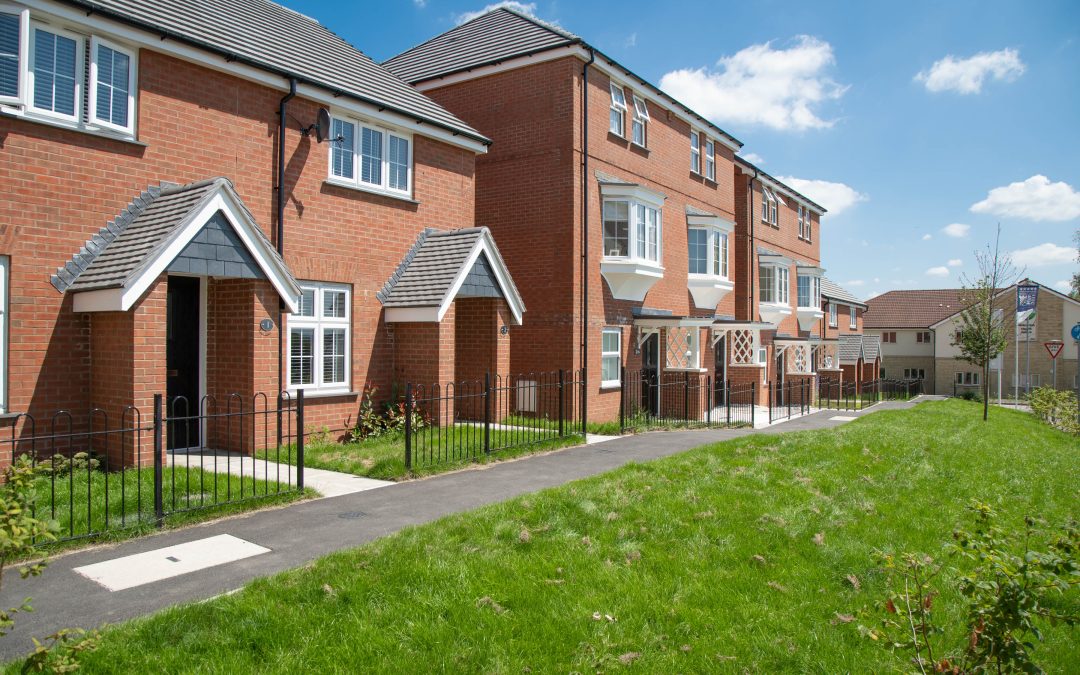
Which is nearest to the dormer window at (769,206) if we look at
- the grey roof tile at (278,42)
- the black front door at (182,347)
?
the grey roof tile at (278,42)

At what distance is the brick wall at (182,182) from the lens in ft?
30.6

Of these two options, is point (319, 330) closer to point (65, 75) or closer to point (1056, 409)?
point (65, 75)

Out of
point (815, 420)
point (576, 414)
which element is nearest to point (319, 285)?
point (576, 414)

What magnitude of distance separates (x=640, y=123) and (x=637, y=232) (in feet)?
13.0

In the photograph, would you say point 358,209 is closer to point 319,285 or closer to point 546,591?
point 319,285

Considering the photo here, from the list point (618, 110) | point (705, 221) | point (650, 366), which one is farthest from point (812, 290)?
point (618, 110)

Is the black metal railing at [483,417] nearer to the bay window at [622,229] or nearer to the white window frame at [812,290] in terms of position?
the bay window at [622,229]

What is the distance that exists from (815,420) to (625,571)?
1906 centimetres

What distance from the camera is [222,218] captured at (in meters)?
10.1

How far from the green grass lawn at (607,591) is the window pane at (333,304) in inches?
265

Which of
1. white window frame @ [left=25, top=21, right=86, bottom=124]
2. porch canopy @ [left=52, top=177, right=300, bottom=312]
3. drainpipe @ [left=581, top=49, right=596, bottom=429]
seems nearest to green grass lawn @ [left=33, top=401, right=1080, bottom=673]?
porch canopy @ [left=52, top=177, right=300, bottom=312]

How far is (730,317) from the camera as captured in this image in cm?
2738

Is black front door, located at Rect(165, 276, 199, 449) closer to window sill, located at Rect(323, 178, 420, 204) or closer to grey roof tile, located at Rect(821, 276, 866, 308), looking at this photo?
window sill, located at Rect(323, 178, 420, 204)

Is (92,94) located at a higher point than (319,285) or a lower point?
higher
